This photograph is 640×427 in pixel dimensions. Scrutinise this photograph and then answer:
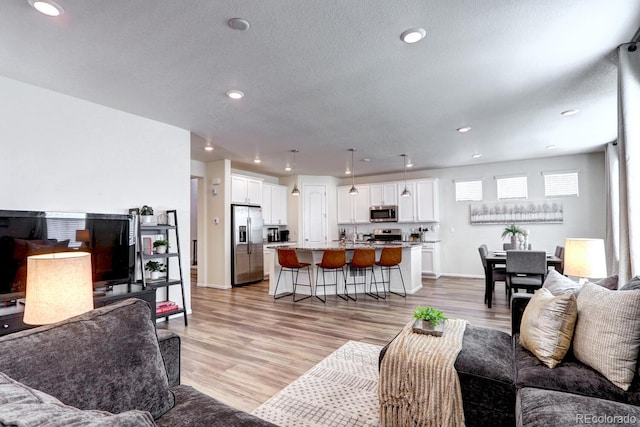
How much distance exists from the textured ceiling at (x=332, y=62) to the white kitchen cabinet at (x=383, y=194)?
138 inches

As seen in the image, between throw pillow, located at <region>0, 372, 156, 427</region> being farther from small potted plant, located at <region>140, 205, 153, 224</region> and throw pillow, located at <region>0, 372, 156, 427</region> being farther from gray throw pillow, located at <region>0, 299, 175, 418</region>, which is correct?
small potted plant, located at <region>140, 205, 153, 224</region>

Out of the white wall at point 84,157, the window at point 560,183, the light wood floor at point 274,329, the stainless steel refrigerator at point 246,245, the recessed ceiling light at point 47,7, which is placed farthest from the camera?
the stainless steel refrigerator at point 246,245

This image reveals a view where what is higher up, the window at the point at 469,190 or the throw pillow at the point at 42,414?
the window at the point at 469,190

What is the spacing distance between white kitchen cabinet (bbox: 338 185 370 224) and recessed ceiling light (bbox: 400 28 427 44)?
6206mm

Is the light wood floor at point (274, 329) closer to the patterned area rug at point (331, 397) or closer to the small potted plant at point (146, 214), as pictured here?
the patterned area rug at point (331, 397)

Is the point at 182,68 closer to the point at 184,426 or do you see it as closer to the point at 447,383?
the point at 184,426

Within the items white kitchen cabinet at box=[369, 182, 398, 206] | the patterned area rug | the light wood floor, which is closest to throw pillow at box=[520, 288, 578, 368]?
the patterned area rug

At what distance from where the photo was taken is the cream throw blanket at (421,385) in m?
1.77

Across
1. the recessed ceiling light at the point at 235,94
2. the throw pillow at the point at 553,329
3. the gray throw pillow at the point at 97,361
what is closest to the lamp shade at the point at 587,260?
the throw pillow at the point at 553,329

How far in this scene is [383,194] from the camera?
8.38 meters

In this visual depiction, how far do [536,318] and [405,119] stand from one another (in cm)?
303

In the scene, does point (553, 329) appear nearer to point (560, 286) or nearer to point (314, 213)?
point (560, 286)

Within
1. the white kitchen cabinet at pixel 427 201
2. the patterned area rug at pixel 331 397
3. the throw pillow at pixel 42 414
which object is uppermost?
the white kitchen cabinet at pixel 427 201

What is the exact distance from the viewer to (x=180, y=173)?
4.54 meters
